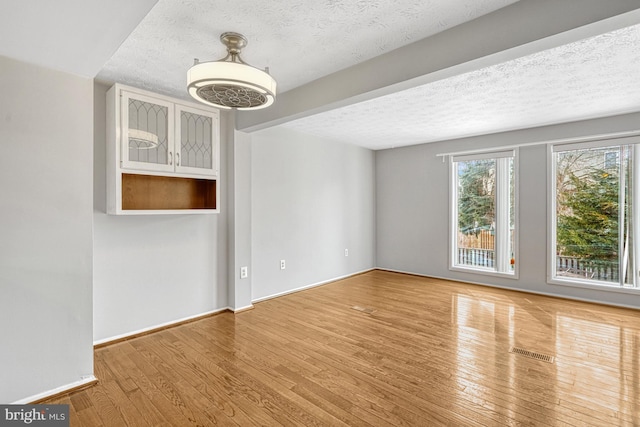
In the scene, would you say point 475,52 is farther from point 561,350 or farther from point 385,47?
point 561,350

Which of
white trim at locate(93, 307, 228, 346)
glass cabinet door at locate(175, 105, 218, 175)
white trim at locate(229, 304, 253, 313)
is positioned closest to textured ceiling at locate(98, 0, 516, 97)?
glass cabinet door at locate(175, 105, 218, 175)

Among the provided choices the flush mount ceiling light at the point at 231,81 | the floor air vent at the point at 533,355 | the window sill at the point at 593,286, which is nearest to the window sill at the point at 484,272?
the window sill at the point at 593,286

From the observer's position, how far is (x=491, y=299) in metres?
4.23

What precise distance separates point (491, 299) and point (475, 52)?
11.4ft

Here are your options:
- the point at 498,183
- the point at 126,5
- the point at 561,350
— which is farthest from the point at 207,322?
the point at 498,183

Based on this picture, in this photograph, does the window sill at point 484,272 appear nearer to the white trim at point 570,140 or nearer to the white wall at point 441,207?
the white wall at point 441,207

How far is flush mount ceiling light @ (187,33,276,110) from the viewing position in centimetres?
184

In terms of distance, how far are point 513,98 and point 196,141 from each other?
131 inches

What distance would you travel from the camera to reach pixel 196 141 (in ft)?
10.2

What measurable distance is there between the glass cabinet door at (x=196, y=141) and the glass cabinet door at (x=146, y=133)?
0.28ft

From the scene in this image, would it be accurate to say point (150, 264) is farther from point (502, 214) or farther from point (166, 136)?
point (502, 214)

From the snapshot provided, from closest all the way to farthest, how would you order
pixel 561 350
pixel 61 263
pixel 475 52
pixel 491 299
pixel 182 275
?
pixel 475 52 < pixel 61 263 < pixel 561 350 < pixel 182 275 < pixel 491 299

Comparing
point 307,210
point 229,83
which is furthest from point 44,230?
point 307,210

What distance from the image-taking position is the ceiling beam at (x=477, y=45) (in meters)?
1.54
